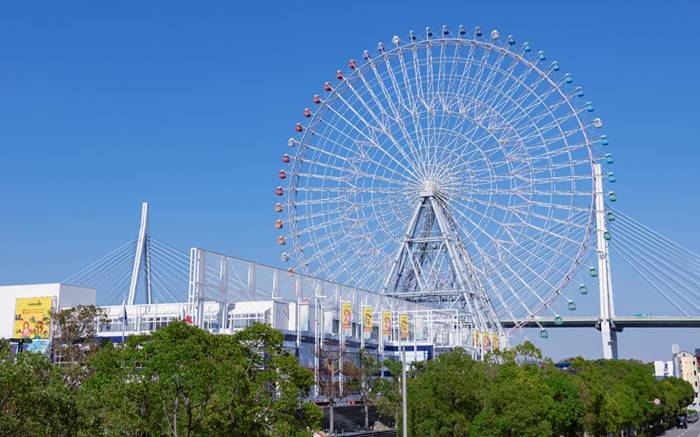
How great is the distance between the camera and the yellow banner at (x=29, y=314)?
70.8 meters

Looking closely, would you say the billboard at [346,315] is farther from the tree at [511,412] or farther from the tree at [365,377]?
the tree at [511,412]

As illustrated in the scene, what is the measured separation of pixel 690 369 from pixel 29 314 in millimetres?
147235

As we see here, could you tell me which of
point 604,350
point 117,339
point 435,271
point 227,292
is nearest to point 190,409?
point 227,292

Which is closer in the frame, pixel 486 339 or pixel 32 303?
pixel 32 303

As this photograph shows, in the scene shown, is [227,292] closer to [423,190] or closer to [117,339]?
[117,339]

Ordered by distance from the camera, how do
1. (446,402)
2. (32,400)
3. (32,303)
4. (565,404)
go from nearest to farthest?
(32,400)
(446,402)
(565,404)
(32,303)

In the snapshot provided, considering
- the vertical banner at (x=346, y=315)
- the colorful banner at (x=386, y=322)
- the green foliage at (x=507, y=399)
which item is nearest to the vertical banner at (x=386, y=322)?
the colorful banner at (x=386, y=322)

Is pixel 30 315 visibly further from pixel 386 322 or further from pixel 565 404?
pixel 565 404

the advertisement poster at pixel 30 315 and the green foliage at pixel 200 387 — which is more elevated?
the advertisement poster at pixel 30 315

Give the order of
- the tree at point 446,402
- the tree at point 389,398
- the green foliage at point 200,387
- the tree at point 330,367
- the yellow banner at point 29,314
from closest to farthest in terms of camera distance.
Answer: the green foliage at point 200,387, the tree at point 446,402, the tree at point 389,398, the tree at point 330,367, the yellow banner at point 29,314

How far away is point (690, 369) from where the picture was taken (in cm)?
17225

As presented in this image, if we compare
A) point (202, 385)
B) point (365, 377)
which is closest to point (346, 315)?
point (365, 377)

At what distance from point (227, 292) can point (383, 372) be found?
799 inches

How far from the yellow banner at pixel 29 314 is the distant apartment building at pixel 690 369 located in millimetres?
138555
